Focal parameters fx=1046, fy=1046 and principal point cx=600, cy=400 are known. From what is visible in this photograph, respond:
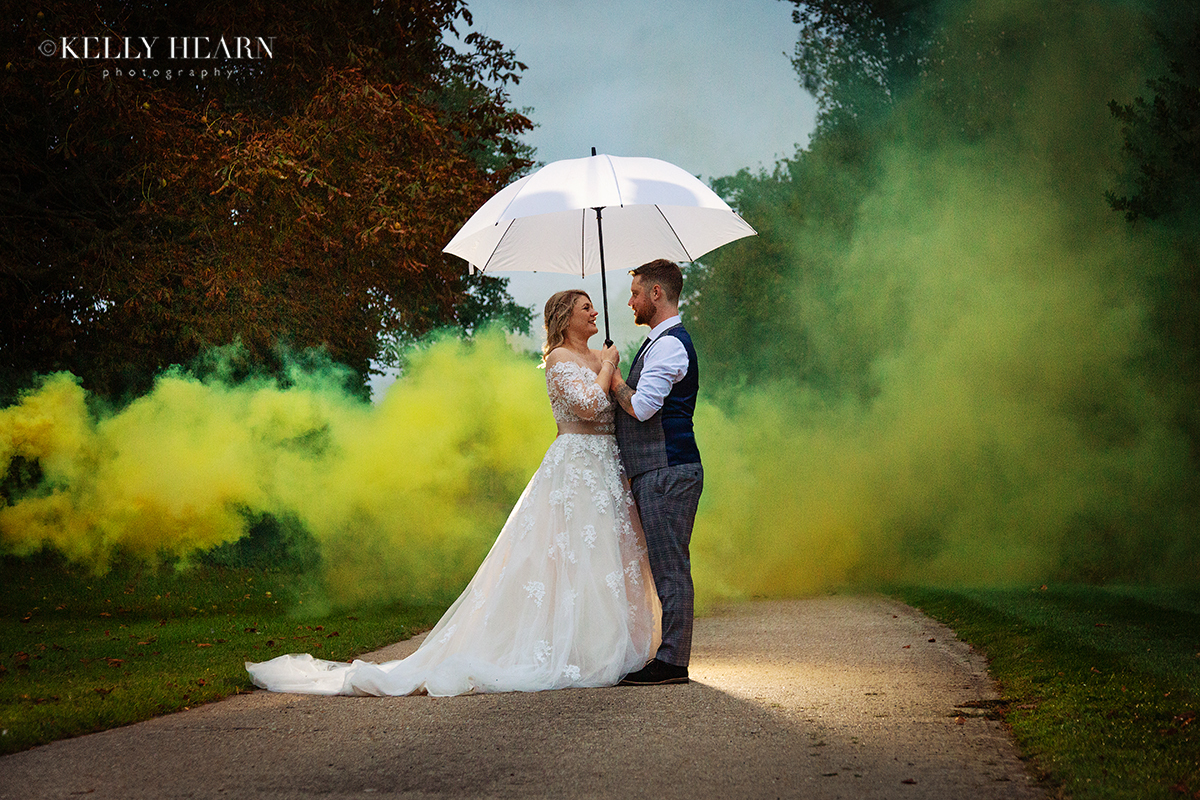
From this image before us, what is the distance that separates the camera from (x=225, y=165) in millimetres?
11398

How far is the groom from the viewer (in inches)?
239

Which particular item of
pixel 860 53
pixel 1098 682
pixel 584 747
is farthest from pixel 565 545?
pixel 860 53

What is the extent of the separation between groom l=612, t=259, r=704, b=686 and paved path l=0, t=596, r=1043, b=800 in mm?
306

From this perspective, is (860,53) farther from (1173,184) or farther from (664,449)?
(664,449)

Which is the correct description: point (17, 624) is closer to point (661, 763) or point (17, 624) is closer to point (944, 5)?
point (661, 763)

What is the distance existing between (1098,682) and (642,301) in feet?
11.3

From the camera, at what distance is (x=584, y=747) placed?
4.57m

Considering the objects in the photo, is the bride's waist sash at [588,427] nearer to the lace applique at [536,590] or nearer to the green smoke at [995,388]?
the lace applique at [536,590]

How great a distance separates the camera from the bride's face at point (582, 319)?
258 inches

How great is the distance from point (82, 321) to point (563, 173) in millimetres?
9320

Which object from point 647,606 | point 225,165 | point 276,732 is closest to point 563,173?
point 647,606

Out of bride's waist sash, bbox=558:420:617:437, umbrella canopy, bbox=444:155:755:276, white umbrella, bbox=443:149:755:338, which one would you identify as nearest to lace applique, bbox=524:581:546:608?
bride's waist sash, bbox=558:420:617:437

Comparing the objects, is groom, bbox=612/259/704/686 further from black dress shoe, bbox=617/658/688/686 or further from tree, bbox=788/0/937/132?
tree, bbox=788/0/937/132

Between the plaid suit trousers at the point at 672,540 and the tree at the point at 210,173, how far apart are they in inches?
247
